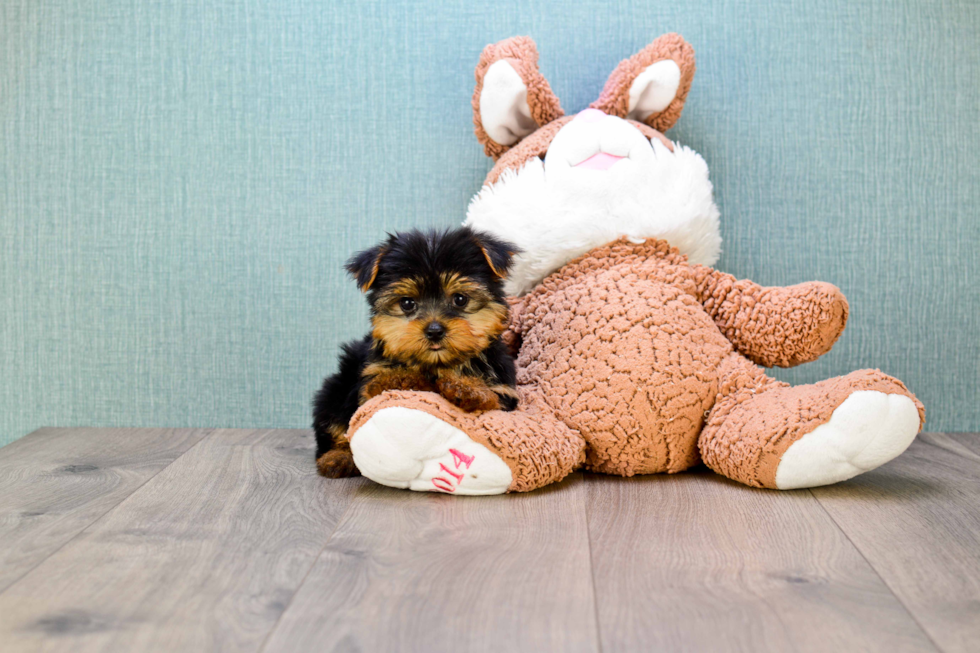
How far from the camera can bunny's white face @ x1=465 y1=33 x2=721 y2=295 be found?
6.79 feet

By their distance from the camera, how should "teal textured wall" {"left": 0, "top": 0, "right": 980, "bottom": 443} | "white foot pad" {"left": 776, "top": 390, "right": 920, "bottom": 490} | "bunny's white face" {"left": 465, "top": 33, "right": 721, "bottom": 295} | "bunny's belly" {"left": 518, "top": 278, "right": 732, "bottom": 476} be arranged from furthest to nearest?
1. "teal textured wall" {"left": 0, "top": 0, "right": 980, "bottom": 443}
2. "bunny's white face" {"left": 465, "top": 33, "right": 721, "bottom": 295}
3. "bunny's belly" {"left": 518, "top": 278, "right": 732, "bottom": 476}
4. "white foot pad" {"left": 776, "top": 390, "right": 920, "bottom": 490}

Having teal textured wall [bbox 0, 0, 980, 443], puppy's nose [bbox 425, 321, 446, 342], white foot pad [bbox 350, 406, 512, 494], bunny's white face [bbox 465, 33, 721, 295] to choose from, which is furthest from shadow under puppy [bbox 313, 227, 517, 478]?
teal textured wall [bbox 0, 0, 980, 443]

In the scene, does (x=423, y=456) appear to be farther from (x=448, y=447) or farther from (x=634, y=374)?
(x=634, y=374)

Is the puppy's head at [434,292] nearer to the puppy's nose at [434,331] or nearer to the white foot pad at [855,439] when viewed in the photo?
the puppy's nose at [434,331]

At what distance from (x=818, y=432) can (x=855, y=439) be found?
3.0 inches

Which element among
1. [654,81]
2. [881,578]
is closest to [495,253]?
[654,81]

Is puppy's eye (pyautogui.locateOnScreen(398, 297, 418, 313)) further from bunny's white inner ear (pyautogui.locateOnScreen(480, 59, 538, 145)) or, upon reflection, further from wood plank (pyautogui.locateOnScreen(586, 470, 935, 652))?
bunny's white inner ear (pyautogui.locateOnScreen(480, 59, 538, 145))

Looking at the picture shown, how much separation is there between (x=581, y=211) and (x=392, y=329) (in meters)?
0.65

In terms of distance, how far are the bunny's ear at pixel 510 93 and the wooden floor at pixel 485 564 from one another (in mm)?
1061

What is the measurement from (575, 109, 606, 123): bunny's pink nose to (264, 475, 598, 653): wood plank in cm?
106

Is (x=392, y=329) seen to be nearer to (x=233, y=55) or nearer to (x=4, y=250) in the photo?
(x=233, y=55)

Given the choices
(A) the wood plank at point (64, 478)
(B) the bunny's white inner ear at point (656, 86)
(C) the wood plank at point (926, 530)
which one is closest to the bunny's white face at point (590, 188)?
(B) the bunny's white inner ear at point (656, 86)

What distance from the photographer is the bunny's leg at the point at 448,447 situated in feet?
5.51

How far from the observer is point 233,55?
250 centimetres
